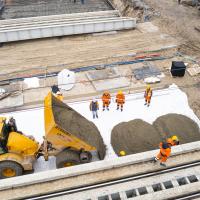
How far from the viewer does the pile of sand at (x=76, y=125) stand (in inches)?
331

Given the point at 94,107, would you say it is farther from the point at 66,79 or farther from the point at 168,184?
the point at 168,184

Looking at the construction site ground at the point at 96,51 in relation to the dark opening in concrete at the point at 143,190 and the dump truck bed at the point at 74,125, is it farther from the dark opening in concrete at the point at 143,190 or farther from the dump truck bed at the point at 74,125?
the dark opening in concrete at the point at 143,190

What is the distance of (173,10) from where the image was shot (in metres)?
23.5

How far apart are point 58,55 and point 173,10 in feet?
40.4

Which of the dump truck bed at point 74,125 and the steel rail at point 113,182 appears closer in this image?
the steel rail at point 113,182

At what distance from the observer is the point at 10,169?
827cm

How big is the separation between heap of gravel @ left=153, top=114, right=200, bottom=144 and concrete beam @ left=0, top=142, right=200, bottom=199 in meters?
1.76

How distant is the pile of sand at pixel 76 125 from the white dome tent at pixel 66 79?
437 centimetres

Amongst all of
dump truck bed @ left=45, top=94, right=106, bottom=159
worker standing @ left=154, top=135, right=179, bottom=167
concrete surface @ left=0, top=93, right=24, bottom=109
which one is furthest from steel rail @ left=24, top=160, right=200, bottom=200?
concrete surface @ left=0, top=93, right=24, bottom=109

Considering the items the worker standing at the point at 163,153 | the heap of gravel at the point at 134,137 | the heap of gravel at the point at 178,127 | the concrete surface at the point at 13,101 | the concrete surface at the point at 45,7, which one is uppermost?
the worker standing at the point at 163,153

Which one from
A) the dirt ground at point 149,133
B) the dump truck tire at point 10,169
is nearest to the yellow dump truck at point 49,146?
the dump truck tire at point 10,169

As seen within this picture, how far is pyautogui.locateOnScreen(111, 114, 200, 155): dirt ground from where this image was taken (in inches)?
388

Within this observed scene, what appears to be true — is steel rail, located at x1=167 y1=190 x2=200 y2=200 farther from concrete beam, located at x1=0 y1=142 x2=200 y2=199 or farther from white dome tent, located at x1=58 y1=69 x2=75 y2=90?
white dome tent, located at x1=58 y1=69 x2=75 y2=90

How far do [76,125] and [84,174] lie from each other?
1.77 meters
